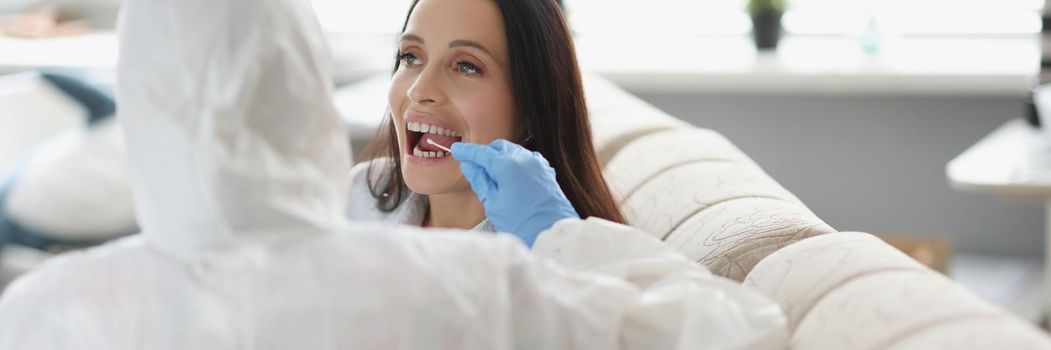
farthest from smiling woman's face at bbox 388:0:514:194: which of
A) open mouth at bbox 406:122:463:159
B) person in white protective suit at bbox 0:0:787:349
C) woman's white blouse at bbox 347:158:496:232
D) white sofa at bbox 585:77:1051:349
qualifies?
person in white protective suit at bbox 0:0:787:349

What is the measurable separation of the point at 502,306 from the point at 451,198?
869 millimetres

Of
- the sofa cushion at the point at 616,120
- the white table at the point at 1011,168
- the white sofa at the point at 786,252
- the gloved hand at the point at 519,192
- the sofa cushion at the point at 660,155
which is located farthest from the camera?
the white table at the point at 1011,168

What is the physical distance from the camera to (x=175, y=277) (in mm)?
857

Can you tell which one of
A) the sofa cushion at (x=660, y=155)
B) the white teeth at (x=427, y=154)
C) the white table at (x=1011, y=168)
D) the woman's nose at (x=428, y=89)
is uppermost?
the woman's nose at (x=428, y=89)

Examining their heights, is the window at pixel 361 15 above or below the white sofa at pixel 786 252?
below

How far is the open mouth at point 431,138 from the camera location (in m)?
1.70

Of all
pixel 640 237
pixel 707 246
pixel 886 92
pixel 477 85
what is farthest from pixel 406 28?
pixel 886 92

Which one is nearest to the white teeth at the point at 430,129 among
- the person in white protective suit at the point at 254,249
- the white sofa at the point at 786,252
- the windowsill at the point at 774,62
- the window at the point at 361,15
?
the white sofa at the point at 786,252

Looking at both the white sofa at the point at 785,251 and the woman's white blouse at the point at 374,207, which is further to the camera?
the woman's white blouse at the point at 374,207

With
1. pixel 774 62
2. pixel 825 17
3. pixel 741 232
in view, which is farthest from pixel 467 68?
pixel 825 17

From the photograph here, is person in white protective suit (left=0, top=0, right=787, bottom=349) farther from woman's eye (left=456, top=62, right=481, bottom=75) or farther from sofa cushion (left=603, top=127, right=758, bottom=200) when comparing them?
sofa cushion (left=603, top=127, right=758, bottom=200)

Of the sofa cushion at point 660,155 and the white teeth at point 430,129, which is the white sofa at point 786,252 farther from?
the white teeth at point 430,129

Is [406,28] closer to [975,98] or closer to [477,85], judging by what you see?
[477,85]

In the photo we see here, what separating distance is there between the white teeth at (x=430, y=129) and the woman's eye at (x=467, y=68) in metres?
0.08
